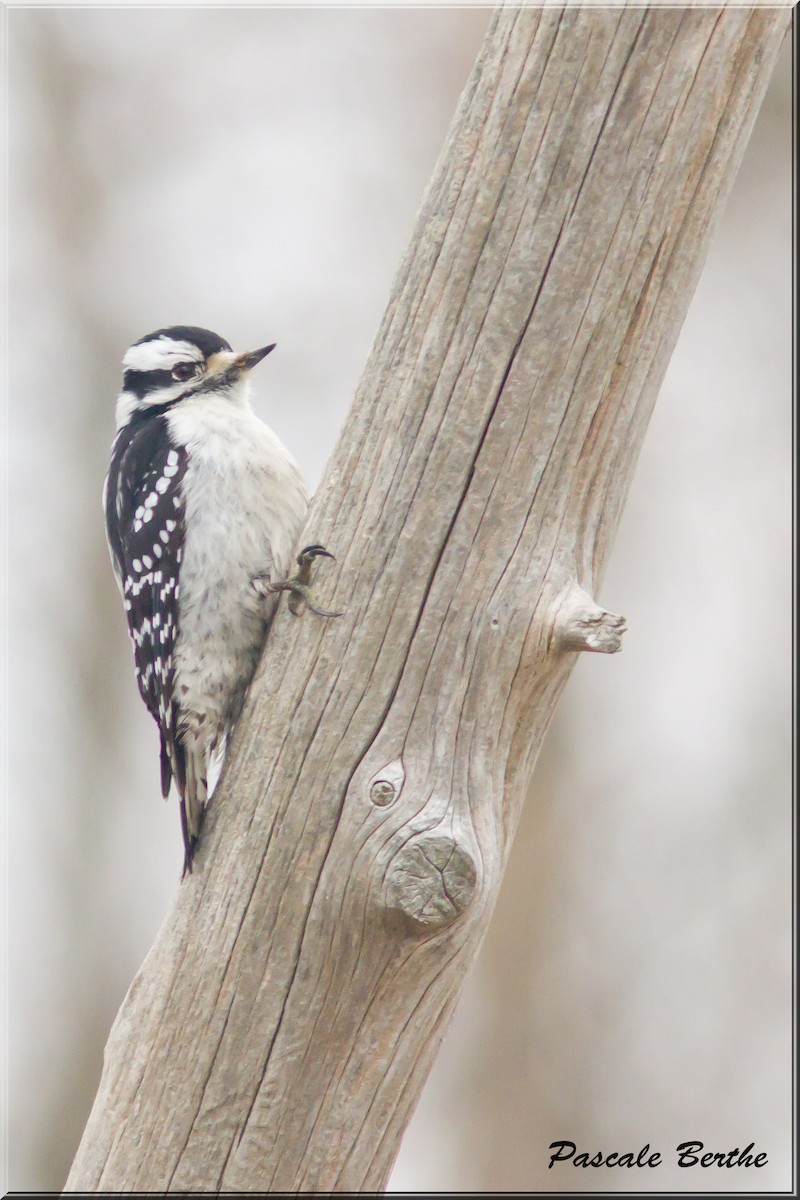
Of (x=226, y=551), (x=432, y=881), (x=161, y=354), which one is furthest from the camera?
(x=161, y=354)

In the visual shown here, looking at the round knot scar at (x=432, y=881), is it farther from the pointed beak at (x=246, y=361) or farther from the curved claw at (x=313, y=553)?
the pointed beak at (x=246, y=361)

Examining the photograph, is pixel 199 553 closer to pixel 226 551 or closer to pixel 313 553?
pixel 226 551

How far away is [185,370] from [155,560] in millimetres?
863

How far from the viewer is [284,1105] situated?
2.43 meters

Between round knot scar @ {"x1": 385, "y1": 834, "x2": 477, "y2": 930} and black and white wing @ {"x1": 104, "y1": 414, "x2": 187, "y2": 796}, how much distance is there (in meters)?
1.14

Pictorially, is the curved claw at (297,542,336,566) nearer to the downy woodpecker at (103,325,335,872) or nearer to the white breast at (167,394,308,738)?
the downy woodpecker at (103,325,335,872)

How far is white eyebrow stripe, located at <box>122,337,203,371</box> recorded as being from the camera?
3920 mm

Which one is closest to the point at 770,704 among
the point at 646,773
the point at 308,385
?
the point at 646,773

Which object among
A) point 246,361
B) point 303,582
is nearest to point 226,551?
point 303,582

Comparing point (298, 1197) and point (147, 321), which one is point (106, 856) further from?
point (298, 1197)

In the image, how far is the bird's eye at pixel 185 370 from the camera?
12.9 ft

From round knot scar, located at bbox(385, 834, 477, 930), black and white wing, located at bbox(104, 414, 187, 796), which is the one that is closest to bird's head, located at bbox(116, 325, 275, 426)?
black and white wing, located at bbox(104, 414, 187, 796)

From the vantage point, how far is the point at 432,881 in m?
2.27

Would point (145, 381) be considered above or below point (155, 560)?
above
